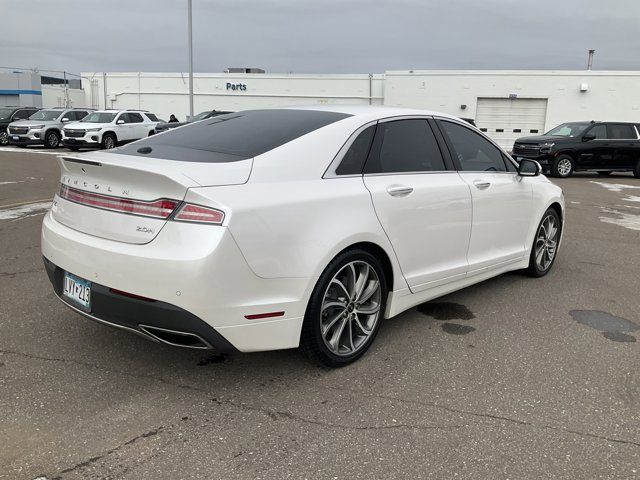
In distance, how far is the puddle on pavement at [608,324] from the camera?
13.8ft

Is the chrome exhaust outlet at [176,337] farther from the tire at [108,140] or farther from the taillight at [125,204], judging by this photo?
the tire at [108,140]

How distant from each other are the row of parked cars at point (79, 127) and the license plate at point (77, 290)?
18.5 metres

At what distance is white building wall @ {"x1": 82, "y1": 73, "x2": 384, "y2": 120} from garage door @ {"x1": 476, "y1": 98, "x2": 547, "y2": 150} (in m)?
6.06

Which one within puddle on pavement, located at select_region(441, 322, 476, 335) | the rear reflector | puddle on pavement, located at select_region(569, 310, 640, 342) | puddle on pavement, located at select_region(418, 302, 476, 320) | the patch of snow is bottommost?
the patch of snow

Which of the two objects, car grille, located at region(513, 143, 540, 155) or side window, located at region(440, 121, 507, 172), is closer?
side window, located at region(440, 121, 507, 172)

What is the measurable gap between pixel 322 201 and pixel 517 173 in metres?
2.66

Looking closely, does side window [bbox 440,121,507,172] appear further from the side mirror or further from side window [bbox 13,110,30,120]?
side window [bbox 13,110,30,120]

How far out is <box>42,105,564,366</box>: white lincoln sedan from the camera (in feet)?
9.32

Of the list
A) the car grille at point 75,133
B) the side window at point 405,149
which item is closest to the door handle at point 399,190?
the side window at point 405,149

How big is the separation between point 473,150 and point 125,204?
2.97m

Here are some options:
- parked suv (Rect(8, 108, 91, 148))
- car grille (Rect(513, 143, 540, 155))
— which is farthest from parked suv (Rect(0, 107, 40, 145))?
car grille (Rect(513, 143, 540, 155))

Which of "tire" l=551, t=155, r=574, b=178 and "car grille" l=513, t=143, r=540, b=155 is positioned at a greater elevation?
"car grille" l=513, t=143, r=540, b=155

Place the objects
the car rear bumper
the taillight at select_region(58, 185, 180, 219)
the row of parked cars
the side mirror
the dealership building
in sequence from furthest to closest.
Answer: the dealership building, the row of parked cars, the side mirror, the taillight at select_region(58, 185, 180, 219), the car rear bumper

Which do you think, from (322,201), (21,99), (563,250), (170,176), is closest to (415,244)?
(322,201)
